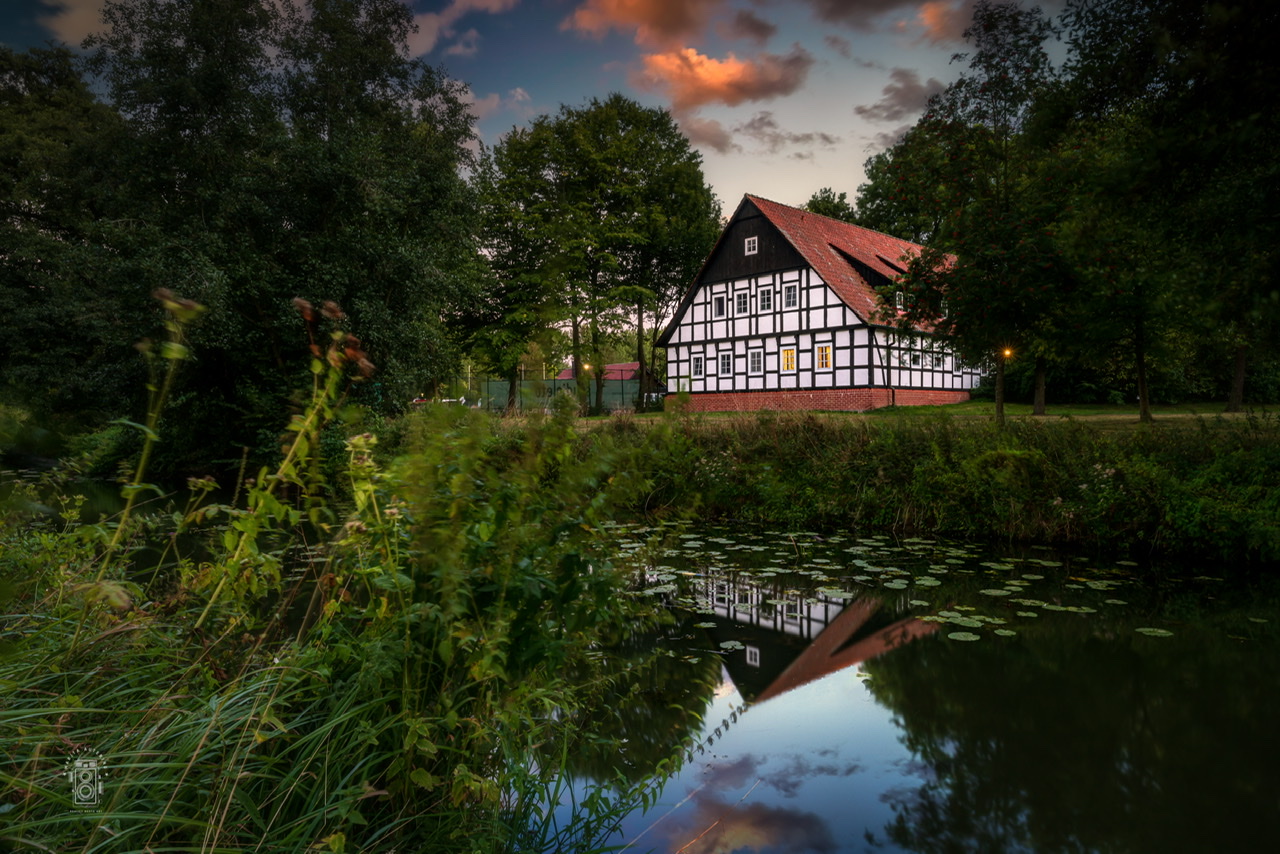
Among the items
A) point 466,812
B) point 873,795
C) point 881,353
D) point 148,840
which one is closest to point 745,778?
point 873,795

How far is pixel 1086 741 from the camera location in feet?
12.5

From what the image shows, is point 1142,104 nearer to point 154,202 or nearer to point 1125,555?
point 1125,555

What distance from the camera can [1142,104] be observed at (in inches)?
288

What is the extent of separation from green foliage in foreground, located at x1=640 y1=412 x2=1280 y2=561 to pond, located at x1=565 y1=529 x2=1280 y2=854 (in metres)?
0.77

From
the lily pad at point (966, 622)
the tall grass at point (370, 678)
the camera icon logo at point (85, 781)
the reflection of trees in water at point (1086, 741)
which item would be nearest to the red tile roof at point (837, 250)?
the lily pad at point (966, 622)

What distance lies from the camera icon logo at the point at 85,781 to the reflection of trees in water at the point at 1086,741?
2802 mm

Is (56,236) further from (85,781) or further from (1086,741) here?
(1086,741)

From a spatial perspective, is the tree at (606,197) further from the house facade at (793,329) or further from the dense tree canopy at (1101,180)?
the dense tree canopy at (1101,180)

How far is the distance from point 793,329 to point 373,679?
86.5ft

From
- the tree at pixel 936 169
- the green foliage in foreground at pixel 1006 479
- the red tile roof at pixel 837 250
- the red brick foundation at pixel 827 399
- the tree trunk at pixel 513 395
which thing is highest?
the red tile roof at pixel 837 250

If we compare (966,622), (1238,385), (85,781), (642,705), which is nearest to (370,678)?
(85,781)

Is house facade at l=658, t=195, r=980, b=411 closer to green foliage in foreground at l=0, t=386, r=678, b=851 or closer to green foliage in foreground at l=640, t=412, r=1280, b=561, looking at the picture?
green foliage in foreground at l=640, t=412, r=1280, b=561

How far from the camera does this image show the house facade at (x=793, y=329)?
2552cm

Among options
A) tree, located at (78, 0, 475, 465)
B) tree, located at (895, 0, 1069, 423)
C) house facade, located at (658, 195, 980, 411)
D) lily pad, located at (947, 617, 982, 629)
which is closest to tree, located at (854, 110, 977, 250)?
tree, located at (895, 0, 1069, 423)
